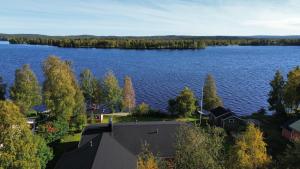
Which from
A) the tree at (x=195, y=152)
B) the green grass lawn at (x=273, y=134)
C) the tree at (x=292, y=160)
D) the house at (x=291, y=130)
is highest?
the tree at (x=195, y=152)

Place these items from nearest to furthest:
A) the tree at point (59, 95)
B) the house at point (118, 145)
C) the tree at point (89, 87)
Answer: the house at point (118, 145)
the tree at point (59, 95)
the tree at point (89, 87)

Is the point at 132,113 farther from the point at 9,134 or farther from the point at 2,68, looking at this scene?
the point at 2,68

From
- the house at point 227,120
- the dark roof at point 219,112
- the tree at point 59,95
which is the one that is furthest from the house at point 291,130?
the tree at point 59,95

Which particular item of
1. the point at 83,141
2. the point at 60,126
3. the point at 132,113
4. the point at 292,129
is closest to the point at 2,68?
the point at 132,113

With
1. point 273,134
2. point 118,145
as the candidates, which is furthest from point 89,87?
point 273,134

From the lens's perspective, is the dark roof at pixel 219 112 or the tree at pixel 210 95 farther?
the tree at pixel 210 95

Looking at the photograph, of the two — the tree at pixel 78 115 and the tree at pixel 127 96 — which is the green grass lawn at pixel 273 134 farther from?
the tree at pixel 78 115

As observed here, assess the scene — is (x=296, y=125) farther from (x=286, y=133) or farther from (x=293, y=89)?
(x=293, y=89)
